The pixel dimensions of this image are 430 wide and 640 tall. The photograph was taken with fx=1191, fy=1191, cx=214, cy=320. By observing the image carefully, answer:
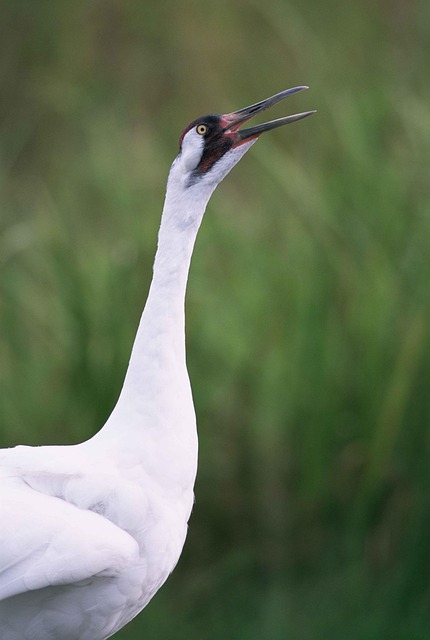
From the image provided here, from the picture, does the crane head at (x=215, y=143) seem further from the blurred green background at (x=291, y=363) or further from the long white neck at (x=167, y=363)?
the blurred green background at (x=291, y=363)

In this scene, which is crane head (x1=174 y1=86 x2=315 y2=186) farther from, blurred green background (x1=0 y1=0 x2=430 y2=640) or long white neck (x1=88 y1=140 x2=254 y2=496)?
blurred green background (x1=0 y1=0 x2=430 y2=640)

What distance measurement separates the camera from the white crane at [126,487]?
2.34 m

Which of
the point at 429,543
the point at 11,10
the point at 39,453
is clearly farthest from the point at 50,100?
the point at 39,453

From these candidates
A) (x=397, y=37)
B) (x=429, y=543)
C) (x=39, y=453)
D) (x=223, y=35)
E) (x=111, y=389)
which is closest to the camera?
(x=39, y=453)

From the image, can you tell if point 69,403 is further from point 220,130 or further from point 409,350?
point 220,130

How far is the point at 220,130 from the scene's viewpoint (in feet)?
8.48

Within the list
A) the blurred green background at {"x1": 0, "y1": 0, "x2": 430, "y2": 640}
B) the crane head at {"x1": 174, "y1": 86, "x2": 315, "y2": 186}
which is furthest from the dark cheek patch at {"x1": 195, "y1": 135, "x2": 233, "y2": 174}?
the blurred green background at {"x1": 0, "y1": 0, "x2": 430, "y2": 640}

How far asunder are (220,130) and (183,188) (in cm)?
16

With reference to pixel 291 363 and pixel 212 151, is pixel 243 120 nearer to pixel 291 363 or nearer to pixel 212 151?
pixel 212 151

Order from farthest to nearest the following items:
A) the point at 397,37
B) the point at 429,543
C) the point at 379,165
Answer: the point at 397,37
the point at 379,165
the point at 429,543

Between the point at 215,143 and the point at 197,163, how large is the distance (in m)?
0.07

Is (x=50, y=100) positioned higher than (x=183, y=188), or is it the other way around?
(x=50, y=100)

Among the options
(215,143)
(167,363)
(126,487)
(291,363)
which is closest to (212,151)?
(215,143)

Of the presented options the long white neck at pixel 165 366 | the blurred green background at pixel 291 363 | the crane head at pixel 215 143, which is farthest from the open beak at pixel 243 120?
the blurred green background at pixel 291 363
